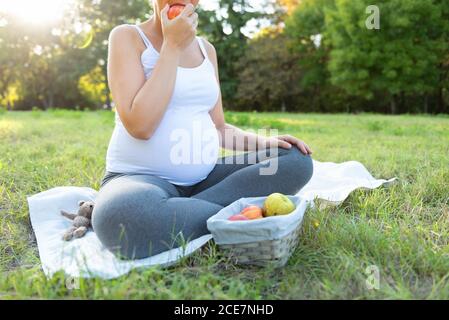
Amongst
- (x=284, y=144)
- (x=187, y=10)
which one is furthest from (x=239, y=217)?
(x=187, y=10)

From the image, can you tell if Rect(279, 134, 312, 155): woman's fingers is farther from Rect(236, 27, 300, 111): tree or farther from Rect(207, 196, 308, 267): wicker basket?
Rect(236, 27, 300, 111): tree

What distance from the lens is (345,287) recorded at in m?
1.59

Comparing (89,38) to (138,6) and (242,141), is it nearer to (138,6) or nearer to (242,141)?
(138,6)

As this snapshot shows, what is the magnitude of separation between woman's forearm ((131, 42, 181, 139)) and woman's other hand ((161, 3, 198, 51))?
1.2 inches

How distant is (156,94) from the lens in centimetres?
196

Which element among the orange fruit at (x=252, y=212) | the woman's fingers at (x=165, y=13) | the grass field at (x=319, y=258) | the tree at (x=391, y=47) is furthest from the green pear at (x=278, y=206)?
the tree at (x=391, y=47)

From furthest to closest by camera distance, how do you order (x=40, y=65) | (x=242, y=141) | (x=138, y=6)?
(x=40, y=65), (x=138, y=6), (x=242, y=141)

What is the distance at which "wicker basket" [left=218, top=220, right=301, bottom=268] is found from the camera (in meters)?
1.71

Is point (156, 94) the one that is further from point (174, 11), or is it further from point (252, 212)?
point (252, 212)

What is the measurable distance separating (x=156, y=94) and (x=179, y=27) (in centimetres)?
32

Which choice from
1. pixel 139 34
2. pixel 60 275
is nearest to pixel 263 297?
pixel 60 275

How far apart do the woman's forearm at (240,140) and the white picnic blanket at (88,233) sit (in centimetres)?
39
